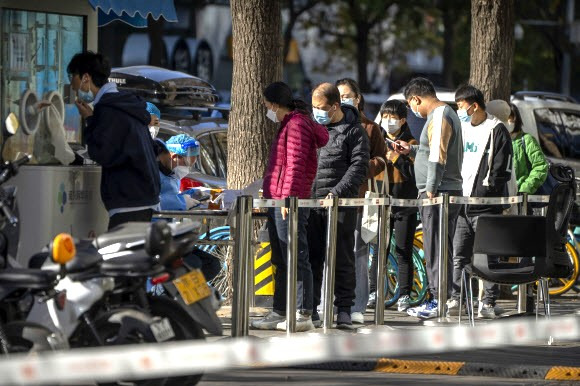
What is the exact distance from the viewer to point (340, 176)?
1168 centimetres

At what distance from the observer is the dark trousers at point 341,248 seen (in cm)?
1157

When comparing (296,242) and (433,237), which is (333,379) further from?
(433,237)

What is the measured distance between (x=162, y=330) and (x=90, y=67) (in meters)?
2.71

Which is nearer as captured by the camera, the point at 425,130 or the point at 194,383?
the point at 194,383

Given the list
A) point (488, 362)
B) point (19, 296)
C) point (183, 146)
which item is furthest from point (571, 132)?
point (19, 296)

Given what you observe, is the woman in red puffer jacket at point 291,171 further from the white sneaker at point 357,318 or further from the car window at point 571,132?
the car window at point 571,132

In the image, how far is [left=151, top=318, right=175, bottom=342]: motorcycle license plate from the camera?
788 centimetres

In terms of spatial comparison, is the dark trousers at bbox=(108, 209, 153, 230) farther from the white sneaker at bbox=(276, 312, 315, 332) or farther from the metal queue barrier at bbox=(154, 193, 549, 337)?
the white sneaker at bbox=(276, 312, 315, 332)

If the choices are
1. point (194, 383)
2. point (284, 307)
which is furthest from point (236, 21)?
point (194, 383)

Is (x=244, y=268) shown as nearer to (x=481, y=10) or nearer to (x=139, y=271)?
(x=139, y=271)

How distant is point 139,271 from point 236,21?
6.20 m

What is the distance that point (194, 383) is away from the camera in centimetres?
834

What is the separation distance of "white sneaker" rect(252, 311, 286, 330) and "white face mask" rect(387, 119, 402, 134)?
8.71 feet

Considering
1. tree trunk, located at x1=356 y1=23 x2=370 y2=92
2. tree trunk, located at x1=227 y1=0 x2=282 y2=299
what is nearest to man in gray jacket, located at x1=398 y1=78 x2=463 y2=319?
tree trunk, located at x1=227 y1=0 x2=282 y2=299
